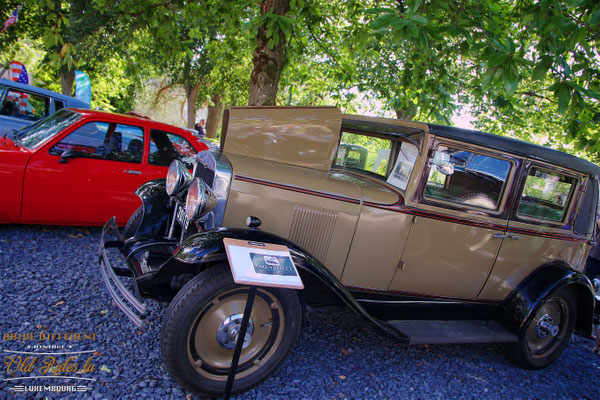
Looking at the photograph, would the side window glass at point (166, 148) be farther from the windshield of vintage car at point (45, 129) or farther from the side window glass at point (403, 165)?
the side window glass at point (403, 165)

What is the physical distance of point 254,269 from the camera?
1926 mm

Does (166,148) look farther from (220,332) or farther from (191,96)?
(191,96)

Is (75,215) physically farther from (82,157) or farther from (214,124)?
(214,124)

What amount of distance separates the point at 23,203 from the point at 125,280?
1.61 metres

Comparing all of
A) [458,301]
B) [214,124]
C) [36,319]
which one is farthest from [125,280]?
[214,124]

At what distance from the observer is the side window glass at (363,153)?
3.57 m

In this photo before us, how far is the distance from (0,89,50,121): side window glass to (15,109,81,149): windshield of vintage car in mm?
3017

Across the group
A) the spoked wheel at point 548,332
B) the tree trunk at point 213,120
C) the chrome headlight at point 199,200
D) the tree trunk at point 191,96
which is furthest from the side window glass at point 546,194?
the tree trunk at point 213,120

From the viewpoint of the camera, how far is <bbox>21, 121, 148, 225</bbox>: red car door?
4004 mm

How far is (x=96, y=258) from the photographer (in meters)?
3.93

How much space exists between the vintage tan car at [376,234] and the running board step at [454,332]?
2cm

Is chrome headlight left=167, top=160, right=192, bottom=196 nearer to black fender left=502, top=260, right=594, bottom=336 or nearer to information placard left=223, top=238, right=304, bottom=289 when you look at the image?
information placard left=223, top=238, right=304, bottom=289

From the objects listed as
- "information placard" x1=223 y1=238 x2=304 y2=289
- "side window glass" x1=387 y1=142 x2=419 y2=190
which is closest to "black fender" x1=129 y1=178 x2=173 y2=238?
"information placard" x1=223 y1=238 x2=304 y2=289

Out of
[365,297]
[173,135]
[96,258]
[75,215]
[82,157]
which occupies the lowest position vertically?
[96,258]
